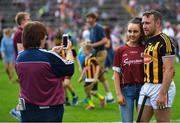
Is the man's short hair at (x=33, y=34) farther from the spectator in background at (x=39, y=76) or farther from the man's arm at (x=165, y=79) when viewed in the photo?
the man's arm at (x=165, y=79)

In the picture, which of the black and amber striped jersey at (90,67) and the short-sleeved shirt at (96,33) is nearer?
the black and amber striped jersey at (90,67)

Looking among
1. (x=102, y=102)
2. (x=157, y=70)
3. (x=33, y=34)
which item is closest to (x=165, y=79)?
(x=157, y=70)

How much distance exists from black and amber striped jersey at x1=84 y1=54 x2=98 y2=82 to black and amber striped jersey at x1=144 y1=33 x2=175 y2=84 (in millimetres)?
5633

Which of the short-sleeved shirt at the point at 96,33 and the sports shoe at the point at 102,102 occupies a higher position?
the short-sleeved shirt at the point at 96,33

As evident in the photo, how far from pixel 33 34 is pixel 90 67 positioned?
21.5ft

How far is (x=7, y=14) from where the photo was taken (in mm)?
44938

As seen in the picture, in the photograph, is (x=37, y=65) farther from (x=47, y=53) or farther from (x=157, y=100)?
(x=157, y=100)

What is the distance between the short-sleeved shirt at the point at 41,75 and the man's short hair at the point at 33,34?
8 centimetres

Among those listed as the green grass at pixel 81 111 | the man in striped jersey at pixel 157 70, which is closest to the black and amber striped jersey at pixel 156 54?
the man in striped jersey at pixel 157 70

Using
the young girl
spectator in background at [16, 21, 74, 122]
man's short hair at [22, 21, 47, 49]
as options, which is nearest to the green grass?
the young girl

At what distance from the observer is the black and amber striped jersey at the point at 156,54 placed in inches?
265

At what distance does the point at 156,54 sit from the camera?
6781 mm

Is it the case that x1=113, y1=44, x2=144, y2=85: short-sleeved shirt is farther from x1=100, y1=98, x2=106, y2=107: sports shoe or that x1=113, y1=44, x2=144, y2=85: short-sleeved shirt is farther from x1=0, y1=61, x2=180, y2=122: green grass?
x1=100, y1=98, x2=106, y2=107: sports shoe

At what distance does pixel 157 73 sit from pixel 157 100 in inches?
13.8
